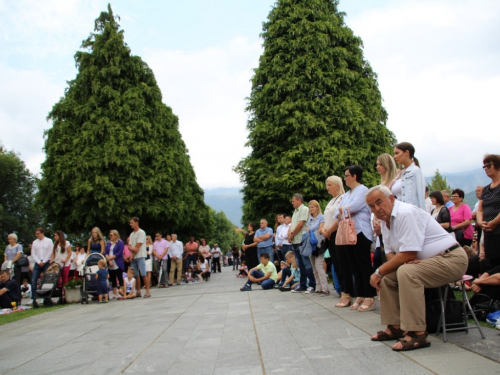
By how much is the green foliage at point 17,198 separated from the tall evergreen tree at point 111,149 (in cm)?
2262

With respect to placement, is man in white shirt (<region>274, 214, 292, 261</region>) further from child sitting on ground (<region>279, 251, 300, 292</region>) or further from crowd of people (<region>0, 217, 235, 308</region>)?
crowd of people (<region>0, 217, 235, 308</region>)

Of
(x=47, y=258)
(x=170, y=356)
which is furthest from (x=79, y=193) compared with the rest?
(x=170, y=356)

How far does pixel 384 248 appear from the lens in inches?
221

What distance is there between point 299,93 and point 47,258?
17597mm

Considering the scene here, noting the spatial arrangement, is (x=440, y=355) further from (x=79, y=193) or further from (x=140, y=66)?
(x=140, y=66)

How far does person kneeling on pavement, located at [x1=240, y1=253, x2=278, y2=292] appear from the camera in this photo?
44.3 ft

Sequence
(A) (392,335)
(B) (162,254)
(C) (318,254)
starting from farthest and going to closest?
(B) (162,254), (C) (318,254), (A) (392,335)

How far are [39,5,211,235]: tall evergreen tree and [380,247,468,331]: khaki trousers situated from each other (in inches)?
963

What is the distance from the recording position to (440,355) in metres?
4.26

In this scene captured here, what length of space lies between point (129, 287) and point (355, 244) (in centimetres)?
938

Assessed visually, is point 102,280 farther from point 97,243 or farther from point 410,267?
point 410,267

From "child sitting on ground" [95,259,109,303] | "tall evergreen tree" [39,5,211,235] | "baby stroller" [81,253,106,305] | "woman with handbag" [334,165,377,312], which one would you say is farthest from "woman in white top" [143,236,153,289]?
"tall evergreen tree" [39,5,211,235]

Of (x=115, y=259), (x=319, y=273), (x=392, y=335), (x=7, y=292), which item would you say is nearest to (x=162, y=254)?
(x=115, y=259)

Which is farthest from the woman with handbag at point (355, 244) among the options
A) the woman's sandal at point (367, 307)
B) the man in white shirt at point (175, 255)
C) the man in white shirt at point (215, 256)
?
the man in white shirt at point (215, 256)
